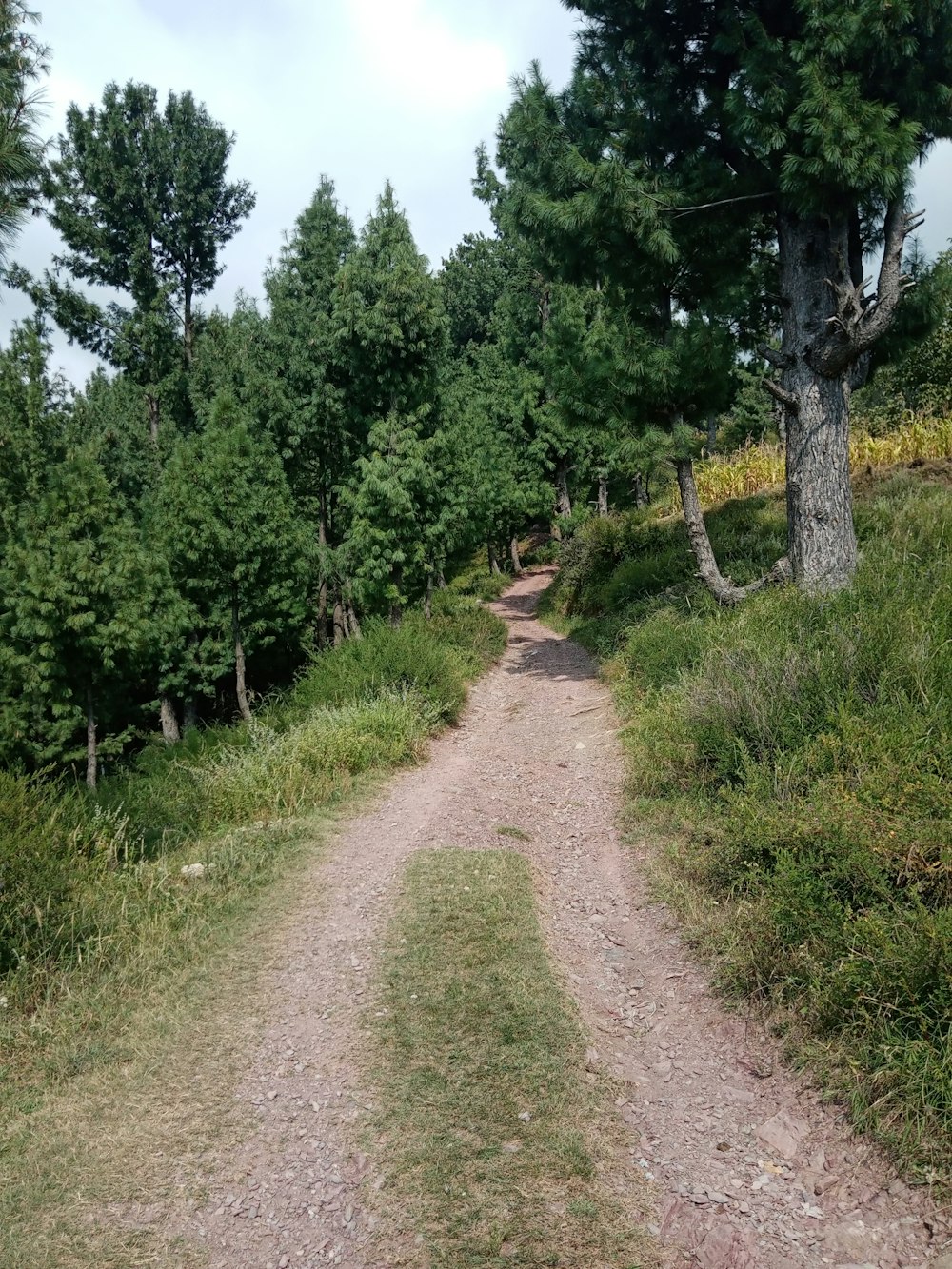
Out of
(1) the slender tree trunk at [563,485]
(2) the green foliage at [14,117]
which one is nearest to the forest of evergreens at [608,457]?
(2) the green foliage at [14,117]

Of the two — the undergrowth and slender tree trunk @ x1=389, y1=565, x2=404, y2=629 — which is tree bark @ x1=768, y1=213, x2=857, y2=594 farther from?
slender tree trunk @ x1=389, y1=565, x2=404, y2=629

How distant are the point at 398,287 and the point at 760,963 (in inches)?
492

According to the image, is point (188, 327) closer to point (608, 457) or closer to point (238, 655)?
point (238, 655)

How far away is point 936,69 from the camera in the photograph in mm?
8039

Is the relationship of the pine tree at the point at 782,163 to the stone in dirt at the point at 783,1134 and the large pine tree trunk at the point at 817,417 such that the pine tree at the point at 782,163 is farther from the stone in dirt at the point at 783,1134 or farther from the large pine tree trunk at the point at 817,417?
the stone in dirt at the point at 783,1134

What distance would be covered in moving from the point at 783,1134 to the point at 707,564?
7.37 m

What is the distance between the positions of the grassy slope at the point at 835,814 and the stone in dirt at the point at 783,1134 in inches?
9.3

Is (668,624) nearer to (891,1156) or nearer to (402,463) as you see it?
(402,463)

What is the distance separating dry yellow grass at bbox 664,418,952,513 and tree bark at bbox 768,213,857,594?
3.70 meters

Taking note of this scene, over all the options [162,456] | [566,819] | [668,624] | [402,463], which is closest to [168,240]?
[162,456]

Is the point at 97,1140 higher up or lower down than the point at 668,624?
lower down

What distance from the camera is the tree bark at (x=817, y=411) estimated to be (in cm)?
852

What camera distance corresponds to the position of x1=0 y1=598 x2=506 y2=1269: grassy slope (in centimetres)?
330

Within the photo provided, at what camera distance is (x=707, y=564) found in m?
9.80
